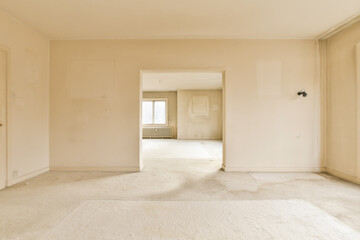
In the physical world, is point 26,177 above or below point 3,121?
below

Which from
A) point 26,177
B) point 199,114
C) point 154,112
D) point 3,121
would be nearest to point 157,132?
point 154,112

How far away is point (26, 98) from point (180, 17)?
9.87 feet

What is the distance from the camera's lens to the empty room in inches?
103

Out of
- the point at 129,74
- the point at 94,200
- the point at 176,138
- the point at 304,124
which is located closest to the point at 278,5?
the point at 304,124

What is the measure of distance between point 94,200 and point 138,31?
2937mm

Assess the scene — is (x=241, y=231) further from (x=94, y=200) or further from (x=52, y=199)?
(x=52, y=199)

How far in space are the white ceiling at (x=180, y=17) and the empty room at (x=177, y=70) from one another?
0.08ft

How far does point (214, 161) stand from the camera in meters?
4.57

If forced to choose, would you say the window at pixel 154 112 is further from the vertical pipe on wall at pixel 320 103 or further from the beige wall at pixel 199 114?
the vertical pipe on wall at pixel 320 103

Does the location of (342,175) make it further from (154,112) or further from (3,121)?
(154,112)

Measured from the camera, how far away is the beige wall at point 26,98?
2.89m

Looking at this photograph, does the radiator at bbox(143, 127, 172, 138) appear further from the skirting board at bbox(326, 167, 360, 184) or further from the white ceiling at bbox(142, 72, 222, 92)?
the skirting board at bbox(326, 167, 360, 184)

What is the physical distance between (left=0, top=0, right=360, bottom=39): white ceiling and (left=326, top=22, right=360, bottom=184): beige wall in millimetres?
411

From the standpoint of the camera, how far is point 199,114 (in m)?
9.66
